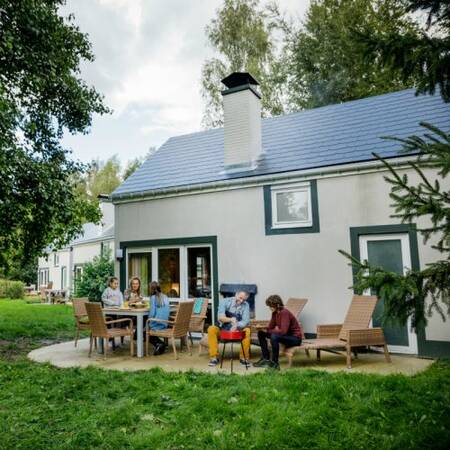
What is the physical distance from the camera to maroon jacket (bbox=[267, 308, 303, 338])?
6586 millimetres

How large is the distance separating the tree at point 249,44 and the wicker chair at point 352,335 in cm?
1746

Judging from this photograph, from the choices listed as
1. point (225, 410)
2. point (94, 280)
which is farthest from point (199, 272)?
point (94, 280)

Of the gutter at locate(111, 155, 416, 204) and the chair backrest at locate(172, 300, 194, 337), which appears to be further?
the gutter at locate(111, 155, 416, 204)

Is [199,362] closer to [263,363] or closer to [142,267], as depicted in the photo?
[263,363]

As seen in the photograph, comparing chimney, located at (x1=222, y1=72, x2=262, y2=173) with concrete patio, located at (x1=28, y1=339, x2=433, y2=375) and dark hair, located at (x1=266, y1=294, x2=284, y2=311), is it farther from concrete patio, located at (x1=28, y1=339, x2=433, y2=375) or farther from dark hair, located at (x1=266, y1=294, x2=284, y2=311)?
concrete patio, located at (x1=28, y1=339, x2=433, y2=375)

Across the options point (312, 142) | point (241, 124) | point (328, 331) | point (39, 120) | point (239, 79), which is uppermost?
point (239, 79)

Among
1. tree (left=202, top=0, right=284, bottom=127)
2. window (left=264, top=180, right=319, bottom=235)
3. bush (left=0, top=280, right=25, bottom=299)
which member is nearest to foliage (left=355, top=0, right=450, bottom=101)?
window (left=264, top=180, right=319, bottom=235)

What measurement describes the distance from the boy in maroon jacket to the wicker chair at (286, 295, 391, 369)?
16 cm

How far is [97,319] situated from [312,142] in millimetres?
6342

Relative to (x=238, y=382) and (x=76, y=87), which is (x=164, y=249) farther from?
(x=238, y=382)

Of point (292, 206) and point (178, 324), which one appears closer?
point (178, 324)

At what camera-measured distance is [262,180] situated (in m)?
9.23

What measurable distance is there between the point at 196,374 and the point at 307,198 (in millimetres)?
4516

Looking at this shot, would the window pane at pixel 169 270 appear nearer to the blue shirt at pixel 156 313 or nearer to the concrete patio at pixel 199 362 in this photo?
the concrete patio at pixel 199 362
